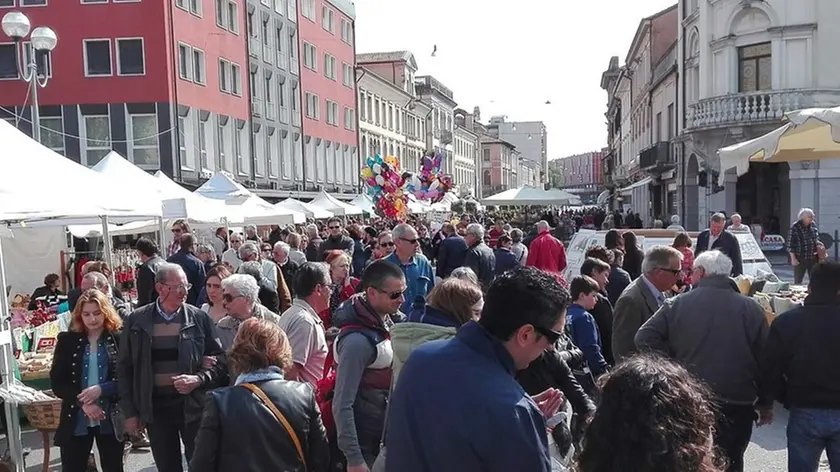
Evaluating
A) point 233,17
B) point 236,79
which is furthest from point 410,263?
point 233,17

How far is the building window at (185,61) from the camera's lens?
27.2m

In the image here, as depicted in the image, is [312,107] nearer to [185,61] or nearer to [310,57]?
[310,57]

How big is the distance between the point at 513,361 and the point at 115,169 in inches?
404

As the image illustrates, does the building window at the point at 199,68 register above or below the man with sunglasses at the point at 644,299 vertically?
above

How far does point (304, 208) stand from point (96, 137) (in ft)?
32.6

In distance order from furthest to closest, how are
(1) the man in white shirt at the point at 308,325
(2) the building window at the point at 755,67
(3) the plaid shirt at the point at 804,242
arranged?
(2) the building window at the point at 755,67, (3) the plaid shirt at the point at 804,242, (1) the man in white shirt at the point at 308,325

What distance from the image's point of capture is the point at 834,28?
22.5 metres

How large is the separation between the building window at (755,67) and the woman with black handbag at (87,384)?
77.2 feet

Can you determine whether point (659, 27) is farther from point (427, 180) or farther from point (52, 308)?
point (52, 308)

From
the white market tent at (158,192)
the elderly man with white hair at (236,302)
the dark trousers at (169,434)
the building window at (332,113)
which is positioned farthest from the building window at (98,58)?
the dark trousers at (169,434)

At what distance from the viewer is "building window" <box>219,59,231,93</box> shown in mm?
30547

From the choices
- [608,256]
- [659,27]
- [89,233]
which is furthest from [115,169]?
[659,27]

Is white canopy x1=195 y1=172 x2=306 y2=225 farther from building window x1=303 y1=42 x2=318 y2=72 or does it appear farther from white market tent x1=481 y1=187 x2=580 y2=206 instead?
building window x1=303 y1=42 x2=318 y2=72

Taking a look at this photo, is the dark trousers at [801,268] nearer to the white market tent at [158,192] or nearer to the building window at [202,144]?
the white market tent at [158,192]
